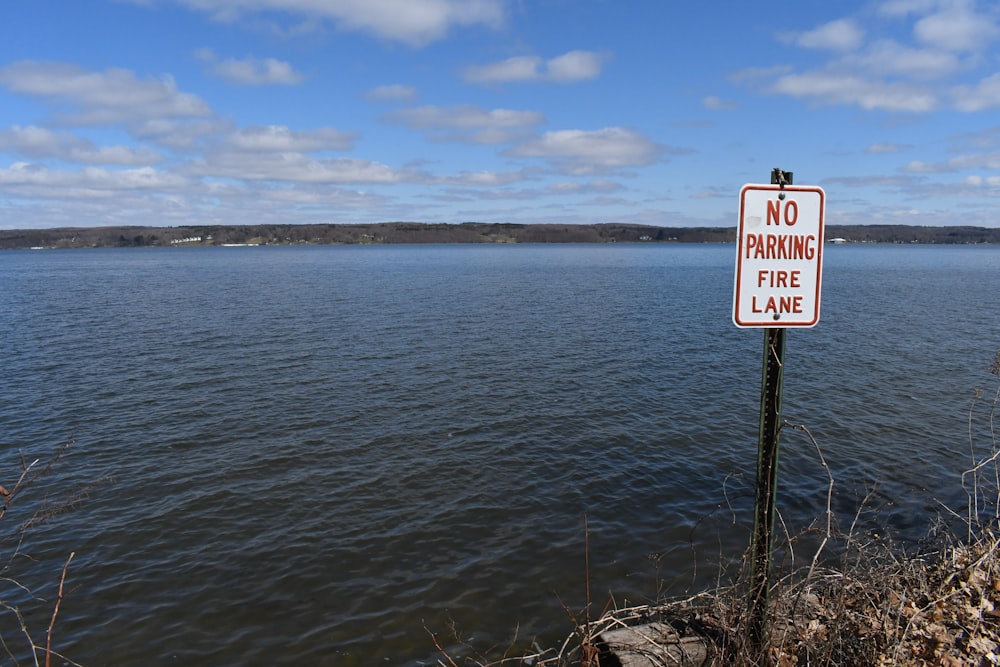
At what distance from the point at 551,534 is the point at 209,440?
9.49 metres

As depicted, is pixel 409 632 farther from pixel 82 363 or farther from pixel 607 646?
pixel 82 363

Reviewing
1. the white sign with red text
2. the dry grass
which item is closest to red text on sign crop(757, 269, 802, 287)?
the white sign with red text

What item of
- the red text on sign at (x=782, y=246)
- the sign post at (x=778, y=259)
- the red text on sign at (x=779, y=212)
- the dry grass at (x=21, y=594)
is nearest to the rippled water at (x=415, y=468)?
the dry grass at (x=21, y=594)

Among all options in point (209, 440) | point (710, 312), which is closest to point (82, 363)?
point (209, 440)

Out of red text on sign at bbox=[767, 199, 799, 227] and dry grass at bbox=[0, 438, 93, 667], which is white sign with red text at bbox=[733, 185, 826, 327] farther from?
dry grass at bbox=[0, 438, 93, 667]

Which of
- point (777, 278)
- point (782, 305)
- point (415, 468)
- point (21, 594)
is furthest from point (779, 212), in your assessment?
point (21, 594)

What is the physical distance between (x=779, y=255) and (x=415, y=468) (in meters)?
11.0

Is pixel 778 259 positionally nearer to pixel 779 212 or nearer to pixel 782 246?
pixel 782 246

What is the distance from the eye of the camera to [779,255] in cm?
381

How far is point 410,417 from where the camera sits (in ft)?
56.1

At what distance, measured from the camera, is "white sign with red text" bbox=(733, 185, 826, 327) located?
374 cm

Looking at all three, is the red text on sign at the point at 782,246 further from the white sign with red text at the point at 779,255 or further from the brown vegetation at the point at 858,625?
the brown vegetation at the point at 858,625

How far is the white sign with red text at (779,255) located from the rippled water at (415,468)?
215 inches

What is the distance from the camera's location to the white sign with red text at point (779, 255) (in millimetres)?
3738
